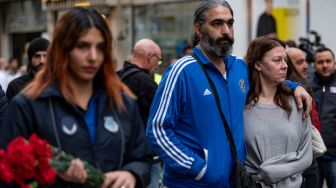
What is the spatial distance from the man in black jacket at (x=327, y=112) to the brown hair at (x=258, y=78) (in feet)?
6.12

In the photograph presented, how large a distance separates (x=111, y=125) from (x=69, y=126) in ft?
0.75

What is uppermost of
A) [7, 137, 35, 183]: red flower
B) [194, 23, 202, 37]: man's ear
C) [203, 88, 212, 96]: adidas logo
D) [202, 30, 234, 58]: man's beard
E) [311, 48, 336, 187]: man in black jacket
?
[194, 23, 202, 37]: man's ear

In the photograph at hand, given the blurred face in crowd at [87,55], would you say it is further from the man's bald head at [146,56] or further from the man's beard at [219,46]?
the man's bald head at [146,56]

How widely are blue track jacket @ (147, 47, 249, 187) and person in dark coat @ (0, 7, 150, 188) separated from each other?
941 mm

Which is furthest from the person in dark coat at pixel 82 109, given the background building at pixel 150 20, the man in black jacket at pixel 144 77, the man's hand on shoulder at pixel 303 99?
the background building at pixel 150 20

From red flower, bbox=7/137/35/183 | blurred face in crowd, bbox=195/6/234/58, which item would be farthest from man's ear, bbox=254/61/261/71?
red flower, bbox=7/137/35/183

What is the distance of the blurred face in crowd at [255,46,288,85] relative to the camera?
4.85m

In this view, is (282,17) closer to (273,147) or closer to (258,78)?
(258,78)

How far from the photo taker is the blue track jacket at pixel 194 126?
4270mm

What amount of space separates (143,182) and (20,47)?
21.4 m

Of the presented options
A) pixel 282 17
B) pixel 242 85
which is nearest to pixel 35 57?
pixel 242 85

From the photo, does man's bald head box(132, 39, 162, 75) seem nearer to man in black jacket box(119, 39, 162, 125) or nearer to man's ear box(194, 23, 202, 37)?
man in black jacket box(119, 39, 162, 125)

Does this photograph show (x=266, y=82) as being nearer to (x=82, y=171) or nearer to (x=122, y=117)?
(x=122, y=117)

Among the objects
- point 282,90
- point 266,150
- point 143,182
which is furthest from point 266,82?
point 143,182
